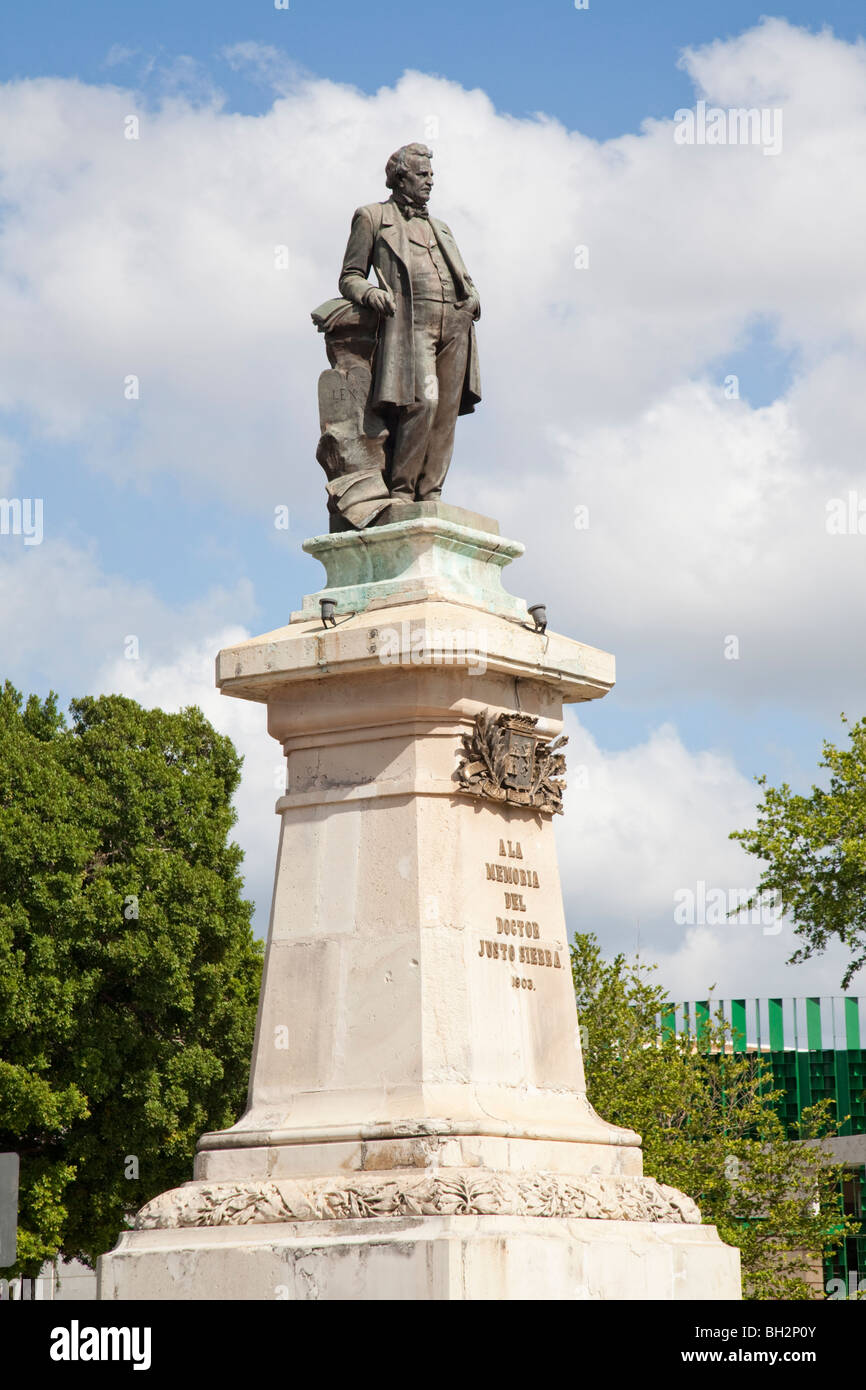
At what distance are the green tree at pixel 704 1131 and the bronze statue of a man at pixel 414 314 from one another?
20.7 m

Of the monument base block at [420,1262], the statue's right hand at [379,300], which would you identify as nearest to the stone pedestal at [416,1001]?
the monument base block at [420,1262]

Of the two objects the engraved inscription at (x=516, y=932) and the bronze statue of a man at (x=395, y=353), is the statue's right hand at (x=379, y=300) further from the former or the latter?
the engraved inscription at (x=516, y=932)

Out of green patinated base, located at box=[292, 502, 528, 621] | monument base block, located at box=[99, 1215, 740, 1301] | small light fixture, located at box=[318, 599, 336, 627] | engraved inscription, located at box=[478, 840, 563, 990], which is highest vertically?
green patinated base, located at box=[292, 502, 528, 621]

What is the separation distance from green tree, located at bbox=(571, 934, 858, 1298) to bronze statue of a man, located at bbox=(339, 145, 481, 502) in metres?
20.7

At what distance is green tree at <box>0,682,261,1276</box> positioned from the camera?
32562mm

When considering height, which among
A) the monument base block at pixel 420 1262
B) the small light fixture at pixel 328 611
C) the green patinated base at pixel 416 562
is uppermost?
the green patinated base at pixel 416 562

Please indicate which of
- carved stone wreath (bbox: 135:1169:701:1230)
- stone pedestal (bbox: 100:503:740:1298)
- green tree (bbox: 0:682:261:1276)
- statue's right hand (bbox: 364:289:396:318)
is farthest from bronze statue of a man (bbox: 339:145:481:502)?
green tree (bbox: 0:682:261:1276)

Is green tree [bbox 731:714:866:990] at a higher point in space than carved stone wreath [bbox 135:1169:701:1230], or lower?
higher

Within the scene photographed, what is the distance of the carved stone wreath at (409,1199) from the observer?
11922 mm

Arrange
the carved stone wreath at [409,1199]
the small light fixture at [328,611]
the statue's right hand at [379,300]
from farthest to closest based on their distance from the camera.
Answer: the statue's right hand at [379,300] → the small light fixture at [328,611] → the carved stone wreath at [409,1199]

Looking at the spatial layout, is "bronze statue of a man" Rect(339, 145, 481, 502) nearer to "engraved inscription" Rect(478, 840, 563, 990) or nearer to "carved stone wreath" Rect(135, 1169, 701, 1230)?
"engraved inscription" Rect(478, 840, 563, 990)
